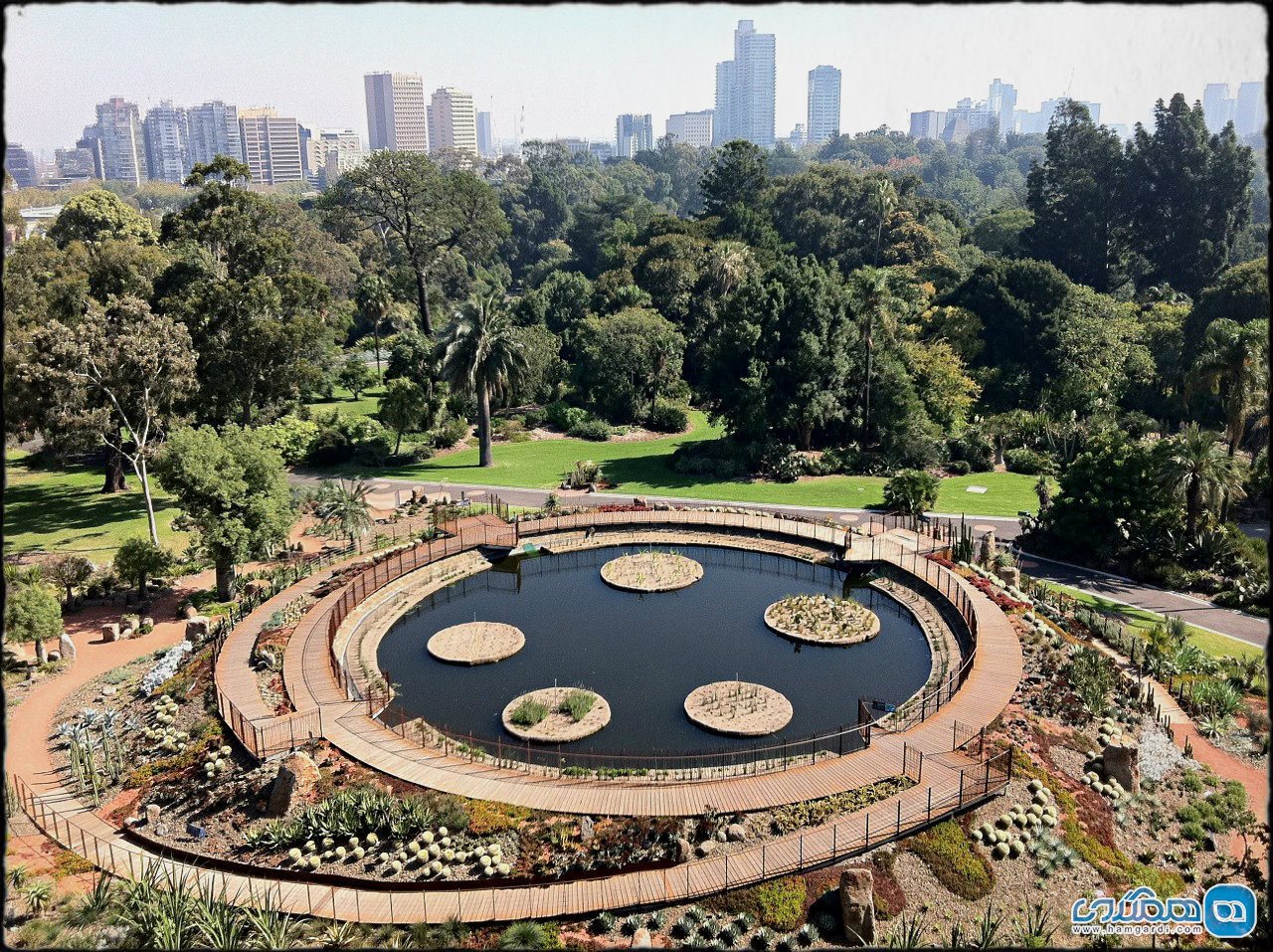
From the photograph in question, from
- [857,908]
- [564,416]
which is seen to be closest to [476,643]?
[857,908]

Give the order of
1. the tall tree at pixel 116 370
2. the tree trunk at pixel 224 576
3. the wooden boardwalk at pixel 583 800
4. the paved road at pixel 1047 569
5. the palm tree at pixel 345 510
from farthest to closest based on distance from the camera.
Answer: the palm tree at pixel 345 510, the tall tree at pixel 116 370, the tree trunk at pixel 224 576, the paved road at pixel 1047 569, the wooden boardwalk at pixel 583 800

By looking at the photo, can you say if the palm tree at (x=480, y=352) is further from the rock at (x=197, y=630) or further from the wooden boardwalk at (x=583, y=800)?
the wooden boardwalk at (x=583, y=800)

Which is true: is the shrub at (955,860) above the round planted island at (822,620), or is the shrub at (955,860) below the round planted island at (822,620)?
below

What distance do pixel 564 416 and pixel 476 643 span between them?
41.0 meters

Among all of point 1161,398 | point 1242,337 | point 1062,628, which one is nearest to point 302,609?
point 1062,628

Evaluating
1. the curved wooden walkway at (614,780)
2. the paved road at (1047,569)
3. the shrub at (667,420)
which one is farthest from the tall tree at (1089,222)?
the curved wooden walkway at (614,780)

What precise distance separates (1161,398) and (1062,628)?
41226 mm

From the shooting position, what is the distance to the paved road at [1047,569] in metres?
37.2

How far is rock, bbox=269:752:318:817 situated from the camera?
2430cm

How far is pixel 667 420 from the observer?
73.8 meters

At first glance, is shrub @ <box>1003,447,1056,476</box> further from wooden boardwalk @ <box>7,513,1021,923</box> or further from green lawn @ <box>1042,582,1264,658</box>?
wooden boardwalk @ <box>7,513,1021,923</box>

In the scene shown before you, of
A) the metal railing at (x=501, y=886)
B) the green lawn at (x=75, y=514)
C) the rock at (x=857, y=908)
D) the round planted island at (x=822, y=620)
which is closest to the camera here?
the rock at (x=857, y=908)

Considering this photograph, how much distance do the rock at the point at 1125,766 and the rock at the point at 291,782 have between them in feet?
71.3

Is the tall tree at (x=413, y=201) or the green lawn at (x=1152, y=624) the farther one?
the tall tree at (x=413, y=201)
